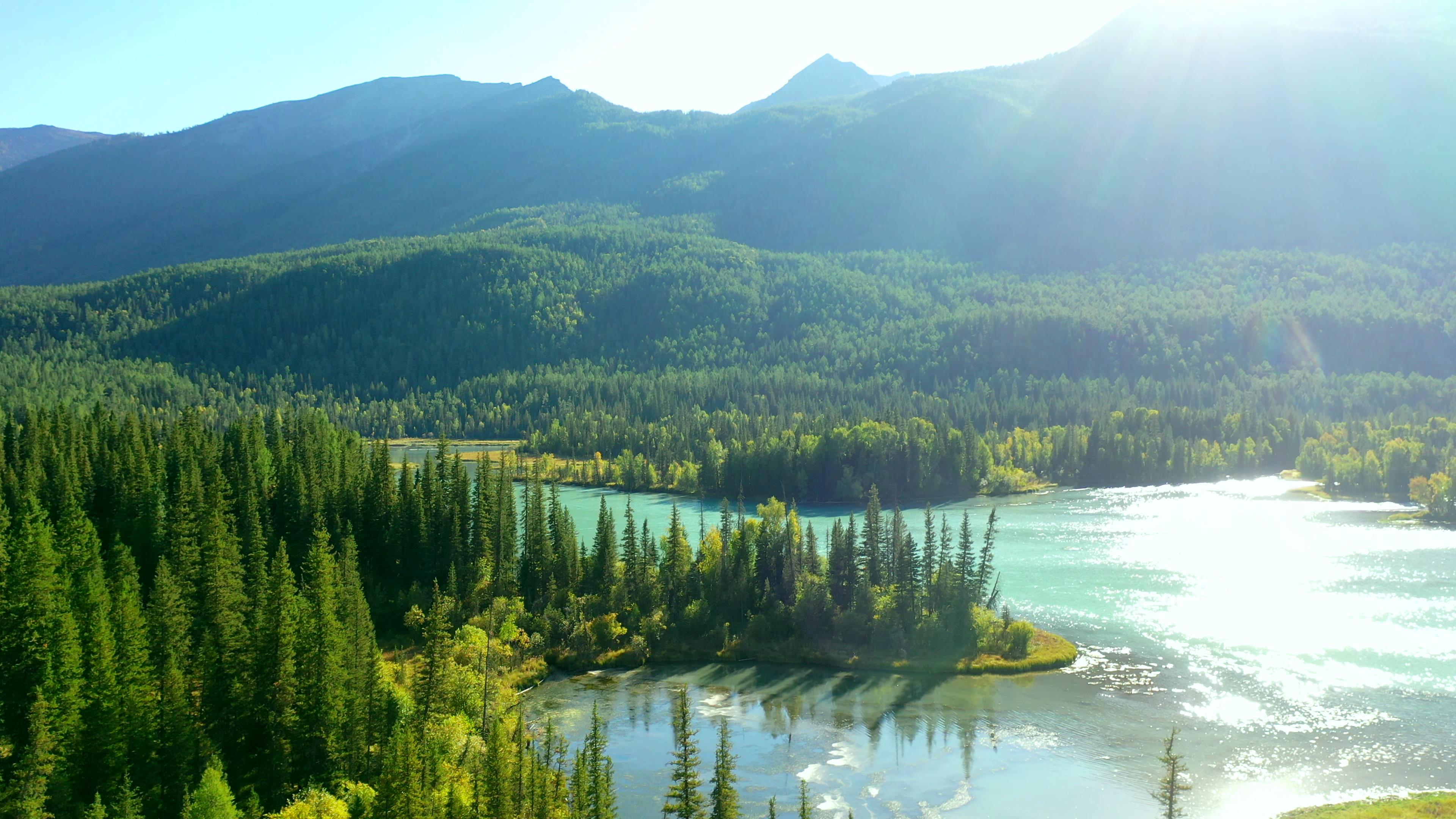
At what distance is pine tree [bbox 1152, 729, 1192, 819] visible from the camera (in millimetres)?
37156

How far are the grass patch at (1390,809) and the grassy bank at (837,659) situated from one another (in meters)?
25.3

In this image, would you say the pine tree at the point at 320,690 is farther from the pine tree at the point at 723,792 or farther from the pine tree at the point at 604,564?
the pine tree at the point at 604,564

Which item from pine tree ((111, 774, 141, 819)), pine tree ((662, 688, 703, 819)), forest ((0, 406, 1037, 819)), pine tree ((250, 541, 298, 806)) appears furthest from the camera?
pine tree ((250, 541, 298, 806))

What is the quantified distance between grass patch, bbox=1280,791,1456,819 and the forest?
28.2m

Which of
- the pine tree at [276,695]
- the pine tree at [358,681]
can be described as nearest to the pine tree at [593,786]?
the pine tree at [358,681]

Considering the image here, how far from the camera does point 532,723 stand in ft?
220

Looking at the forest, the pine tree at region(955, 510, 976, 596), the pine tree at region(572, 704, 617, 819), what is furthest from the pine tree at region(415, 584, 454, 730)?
the pine tree at region(955, 510, 976, 596)

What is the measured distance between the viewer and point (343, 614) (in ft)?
221

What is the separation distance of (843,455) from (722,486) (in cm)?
1914

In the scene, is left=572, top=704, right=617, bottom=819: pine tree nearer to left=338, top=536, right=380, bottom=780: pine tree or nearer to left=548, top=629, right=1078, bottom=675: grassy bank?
left=338, top=536, right=380, bottom=780: pine tree

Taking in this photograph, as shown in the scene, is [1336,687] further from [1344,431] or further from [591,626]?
[1344,431]

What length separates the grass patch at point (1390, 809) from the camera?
52.0 m

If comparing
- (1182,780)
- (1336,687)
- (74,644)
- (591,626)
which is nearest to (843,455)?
(591,626)

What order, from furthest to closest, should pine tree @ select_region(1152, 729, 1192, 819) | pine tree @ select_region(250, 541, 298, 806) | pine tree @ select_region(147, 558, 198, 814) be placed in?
pine tree @ select_region(250, 541, 298, 806)
pine tree @ select_region(147, 558, 198, 814)
pine tree @ select_region(1152, 729, 1192, 819)
